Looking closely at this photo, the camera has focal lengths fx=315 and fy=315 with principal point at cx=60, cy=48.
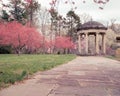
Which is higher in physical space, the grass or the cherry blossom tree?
the cherry blossom tree

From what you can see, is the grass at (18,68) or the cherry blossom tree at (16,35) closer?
the grass at (18,68)

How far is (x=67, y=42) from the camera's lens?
71.4 m

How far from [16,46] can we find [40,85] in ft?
156

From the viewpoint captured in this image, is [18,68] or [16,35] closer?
[18,68]

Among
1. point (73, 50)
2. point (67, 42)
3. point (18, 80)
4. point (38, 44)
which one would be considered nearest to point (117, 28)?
point (73, 50)

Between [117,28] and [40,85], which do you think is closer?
[40,85]

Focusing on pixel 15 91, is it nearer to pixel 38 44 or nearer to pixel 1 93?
pixel 1 93

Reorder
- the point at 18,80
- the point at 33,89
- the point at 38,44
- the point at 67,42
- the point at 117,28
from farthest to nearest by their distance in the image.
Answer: the point at 117,28 → the point at 67,42 → the point at 38,44 → the point at 18,80 → the point at 33,89

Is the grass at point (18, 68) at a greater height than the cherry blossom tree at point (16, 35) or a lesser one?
lesser

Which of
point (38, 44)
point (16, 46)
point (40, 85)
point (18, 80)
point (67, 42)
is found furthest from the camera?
point (67, 42)

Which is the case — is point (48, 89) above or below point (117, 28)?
below

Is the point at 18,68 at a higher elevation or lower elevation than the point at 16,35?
lower

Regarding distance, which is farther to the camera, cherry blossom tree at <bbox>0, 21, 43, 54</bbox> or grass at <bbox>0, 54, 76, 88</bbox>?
cherry blossom tree at <bbox>0, 21, 43, 54</bbox>

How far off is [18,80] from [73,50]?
6917 cm
